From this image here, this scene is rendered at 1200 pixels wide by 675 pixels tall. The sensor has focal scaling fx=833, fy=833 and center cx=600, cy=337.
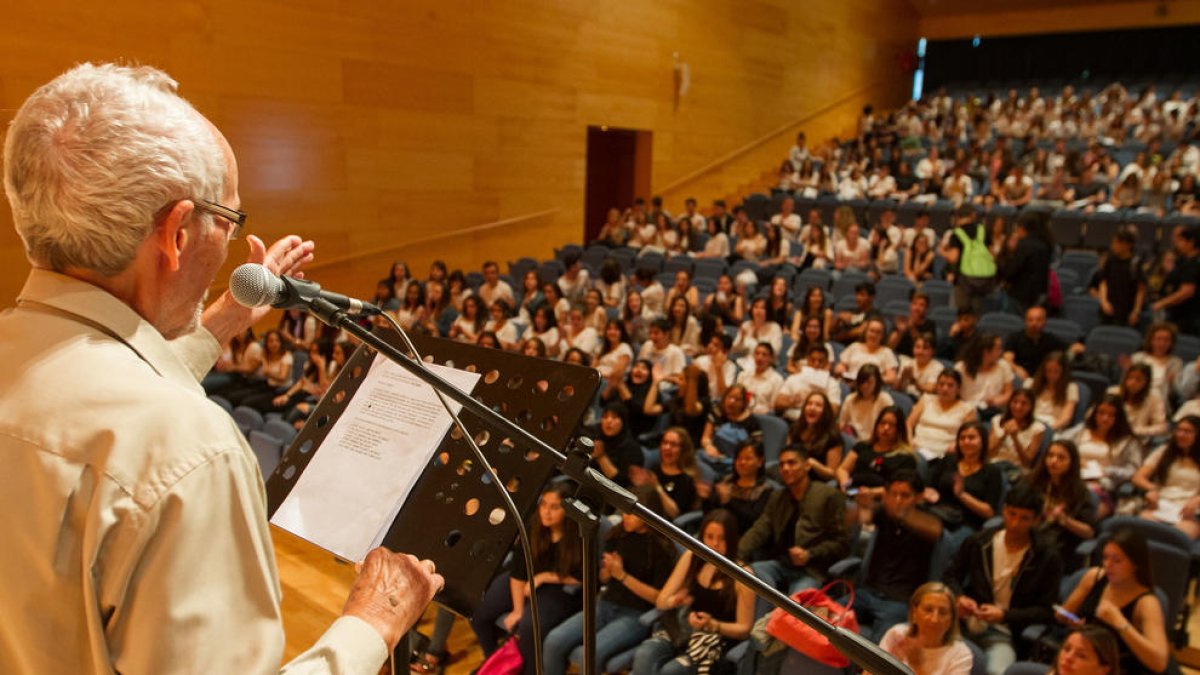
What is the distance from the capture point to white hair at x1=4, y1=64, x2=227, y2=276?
84cm

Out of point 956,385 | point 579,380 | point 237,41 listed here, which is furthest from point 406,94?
point 579,380

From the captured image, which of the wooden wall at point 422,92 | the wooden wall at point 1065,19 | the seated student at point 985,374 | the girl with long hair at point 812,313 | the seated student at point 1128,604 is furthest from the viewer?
the wooden wall at point 1065,19

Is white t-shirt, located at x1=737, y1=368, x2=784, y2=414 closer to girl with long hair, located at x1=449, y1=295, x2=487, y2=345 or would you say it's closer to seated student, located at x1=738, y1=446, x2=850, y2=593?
seated student, located at x1=738, y1=446, x2=850, y2=593

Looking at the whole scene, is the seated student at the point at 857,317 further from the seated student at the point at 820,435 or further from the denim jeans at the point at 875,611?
the denim jeans at the point at 875,611

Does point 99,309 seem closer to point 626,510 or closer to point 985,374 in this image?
point 626,510

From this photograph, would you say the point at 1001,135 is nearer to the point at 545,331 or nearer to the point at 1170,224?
the point at 1170,224

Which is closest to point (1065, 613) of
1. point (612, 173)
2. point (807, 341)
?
point (807, 341)

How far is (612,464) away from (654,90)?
7609 mm

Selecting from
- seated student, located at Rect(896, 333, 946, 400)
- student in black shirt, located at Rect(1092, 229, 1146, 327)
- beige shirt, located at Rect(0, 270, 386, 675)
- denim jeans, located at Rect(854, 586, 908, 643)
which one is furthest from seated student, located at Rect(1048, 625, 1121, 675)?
student in black shirt, located at Rect(1092, 229, 1146, 327)

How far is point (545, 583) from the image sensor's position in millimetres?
3383

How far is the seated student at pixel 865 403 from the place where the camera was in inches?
179

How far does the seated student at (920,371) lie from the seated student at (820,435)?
1029 millimetres

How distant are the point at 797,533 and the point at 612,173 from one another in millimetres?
8623

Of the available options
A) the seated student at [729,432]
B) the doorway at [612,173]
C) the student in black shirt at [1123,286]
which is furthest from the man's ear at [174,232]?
the doorway at [612,173]
